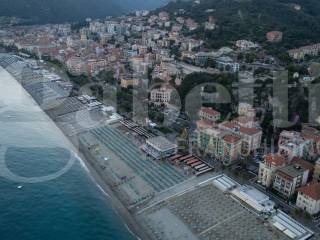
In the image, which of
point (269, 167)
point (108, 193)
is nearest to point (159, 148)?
point (108, 193)

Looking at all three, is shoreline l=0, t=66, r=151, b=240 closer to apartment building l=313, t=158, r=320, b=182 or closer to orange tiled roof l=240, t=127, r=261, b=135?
orange tiled roof l=240, t=127, r=261, b=135

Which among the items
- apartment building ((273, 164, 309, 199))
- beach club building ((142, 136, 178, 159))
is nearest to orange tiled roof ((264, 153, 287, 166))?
apartment building ((273, 164, 309, 199))

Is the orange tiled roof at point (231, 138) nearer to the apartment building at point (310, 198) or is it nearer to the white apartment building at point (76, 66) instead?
the apartment building at point (310, 198)

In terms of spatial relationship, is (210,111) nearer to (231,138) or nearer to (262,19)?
(231,138)

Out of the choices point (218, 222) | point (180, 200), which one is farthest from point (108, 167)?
point (218, 222)

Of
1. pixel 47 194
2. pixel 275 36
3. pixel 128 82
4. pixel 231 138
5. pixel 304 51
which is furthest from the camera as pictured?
pixel 275 36

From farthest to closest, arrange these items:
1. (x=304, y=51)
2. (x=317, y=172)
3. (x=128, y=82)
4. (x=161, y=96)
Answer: (x=304, y=51) → (x=128, y=82) → (x=161, y=96) → (x=317, y=172)
